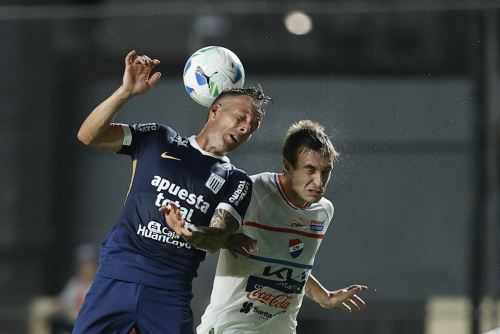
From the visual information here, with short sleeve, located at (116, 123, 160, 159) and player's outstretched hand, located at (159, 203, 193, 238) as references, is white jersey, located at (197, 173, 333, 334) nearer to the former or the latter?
short sleeve, located at (116, 123, 160, 159)

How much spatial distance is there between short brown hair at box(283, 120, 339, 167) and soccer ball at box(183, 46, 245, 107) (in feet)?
1.10

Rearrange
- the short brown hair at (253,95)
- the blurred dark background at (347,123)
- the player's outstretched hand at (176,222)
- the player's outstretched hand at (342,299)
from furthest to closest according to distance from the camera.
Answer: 1. the blurred dark background at (347,123)
2. the player's outstretched hand at (342,299)
3. the short brown hair at (253,95)
4. the player's outstretched hand at (176,222)

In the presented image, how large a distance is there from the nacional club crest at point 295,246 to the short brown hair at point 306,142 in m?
0.33

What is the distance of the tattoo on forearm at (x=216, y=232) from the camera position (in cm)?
379

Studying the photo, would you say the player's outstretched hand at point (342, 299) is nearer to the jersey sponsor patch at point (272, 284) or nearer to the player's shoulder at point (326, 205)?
the jersey sponsor patch at point (272, 284)

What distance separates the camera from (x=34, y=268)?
27.2ft

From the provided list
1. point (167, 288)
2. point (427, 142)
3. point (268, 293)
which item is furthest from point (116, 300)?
point (427, 142)

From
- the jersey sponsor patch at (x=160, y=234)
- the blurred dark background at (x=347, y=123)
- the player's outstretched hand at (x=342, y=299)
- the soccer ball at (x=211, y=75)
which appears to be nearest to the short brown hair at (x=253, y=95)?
the soccer ball at (x=211, y=75)

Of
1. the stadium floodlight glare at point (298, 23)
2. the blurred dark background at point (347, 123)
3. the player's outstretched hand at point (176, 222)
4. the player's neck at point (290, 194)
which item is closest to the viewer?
the player's outstretched hand at point (176, 222)

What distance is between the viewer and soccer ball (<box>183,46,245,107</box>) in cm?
434


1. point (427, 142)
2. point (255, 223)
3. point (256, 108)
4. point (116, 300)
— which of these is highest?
point (427, 142)

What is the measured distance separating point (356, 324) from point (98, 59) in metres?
3.01

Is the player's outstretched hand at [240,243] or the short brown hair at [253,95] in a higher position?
the short brown hair at [253,95]

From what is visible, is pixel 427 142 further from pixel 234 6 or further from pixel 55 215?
pixel 55 215
